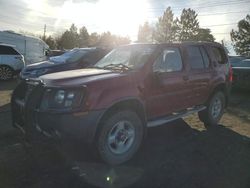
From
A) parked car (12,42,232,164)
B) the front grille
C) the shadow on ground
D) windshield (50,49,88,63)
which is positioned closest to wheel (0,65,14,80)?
windshield (50,49,88,63)

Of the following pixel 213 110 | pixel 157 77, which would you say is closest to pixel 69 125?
pixel 157 77

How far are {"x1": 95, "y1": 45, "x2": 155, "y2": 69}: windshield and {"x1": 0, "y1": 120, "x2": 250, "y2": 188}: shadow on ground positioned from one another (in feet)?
5.00

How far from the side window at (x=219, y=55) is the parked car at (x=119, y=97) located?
2.02ft

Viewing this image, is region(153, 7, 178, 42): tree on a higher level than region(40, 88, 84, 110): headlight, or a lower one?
higher

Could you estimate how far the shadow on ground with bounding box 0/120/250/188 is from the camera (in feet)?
13.9

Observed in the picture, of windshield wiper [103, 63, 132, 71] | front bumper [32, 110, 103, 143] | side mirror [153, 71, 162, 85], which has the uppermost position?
windshield wiper [103, 63, 132, 71]

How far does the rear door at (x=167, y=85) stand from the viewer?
17.8 feet

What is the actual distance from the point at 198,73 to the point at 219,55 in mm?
1392

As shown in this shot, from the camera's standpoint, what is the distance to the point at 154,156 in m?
5.27

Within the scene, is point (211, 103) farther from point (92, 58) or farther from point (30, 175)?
point (92, 58)

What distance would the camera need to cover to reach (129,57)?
5844mm

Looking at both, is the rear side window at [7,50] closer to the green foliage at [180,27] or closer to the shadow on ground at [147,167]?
the shadow on ground at [147,167]

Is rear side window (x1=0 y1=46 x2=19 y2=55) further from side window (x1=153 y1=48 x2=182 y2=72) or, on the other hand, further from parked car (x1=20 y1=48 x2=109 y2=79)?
side window (x1=153 y1=48 x2=182 y2=72)

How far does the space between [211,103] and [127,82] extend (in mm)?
3172
